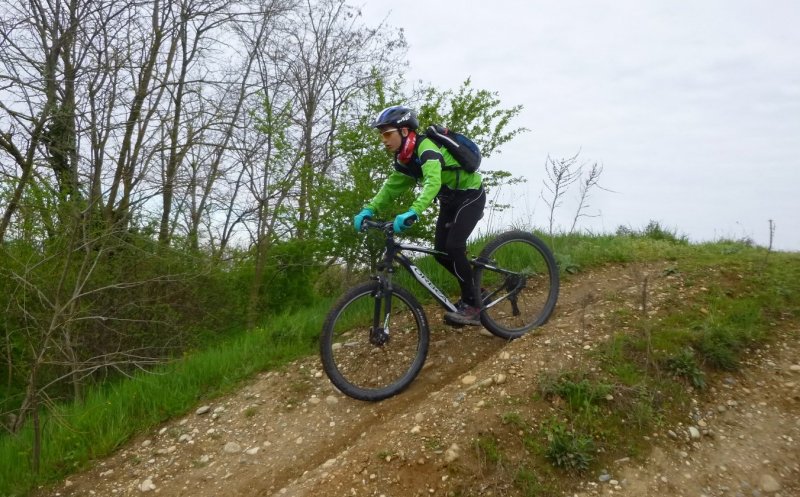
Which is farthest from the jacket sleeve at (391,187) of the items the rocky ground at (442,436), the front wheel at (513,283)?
the rocky ground at (442,436)

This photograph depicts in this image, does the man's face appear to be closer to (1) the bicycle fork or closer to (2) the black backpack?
(2) the black backpack

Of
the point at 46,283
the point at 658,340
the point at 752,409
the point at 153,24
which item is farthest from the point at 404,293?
the point at 153,24

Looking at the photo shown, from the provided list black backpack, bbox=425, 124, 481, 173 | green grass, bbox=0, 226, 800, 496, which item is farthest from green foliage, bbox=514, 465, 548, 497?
black backpack, bbox=425, 124, 481, 173

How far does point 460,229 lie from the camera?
4.86 m

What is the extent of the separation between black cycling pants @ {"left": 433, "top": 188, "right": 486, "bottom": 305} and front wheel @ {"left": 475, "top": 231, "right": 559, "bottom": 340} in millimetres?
152

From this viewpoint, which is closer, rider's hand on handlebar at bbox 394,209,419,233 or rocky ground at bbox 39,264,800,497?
rocky ground at bbox 39,264,800,497

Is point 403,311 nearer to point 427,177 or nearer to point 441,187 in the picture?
point 441,187

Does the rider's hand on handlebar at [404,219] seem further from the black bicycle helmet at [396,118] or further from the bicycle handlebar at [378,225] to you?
the black bicycle helmet at [396,118]

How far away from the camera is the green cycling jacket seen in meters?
4.33

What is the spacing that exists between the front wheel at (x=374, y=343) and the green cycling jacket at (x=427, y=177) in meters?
0.84

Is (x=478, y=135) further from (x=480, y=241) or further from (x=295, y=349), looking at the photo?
(x=295, y=349)

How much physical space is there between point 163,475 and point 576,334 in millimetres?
3558

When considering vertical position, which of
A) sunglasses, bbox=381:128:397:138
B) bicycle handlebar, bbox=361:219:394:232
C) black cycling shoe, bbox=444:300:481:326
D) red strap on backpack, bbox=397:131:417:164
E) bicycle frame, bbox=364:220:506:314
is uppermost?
sunglasses, bbox=381:128:397:138

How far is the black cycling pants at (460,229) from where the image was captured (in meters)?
4.85
